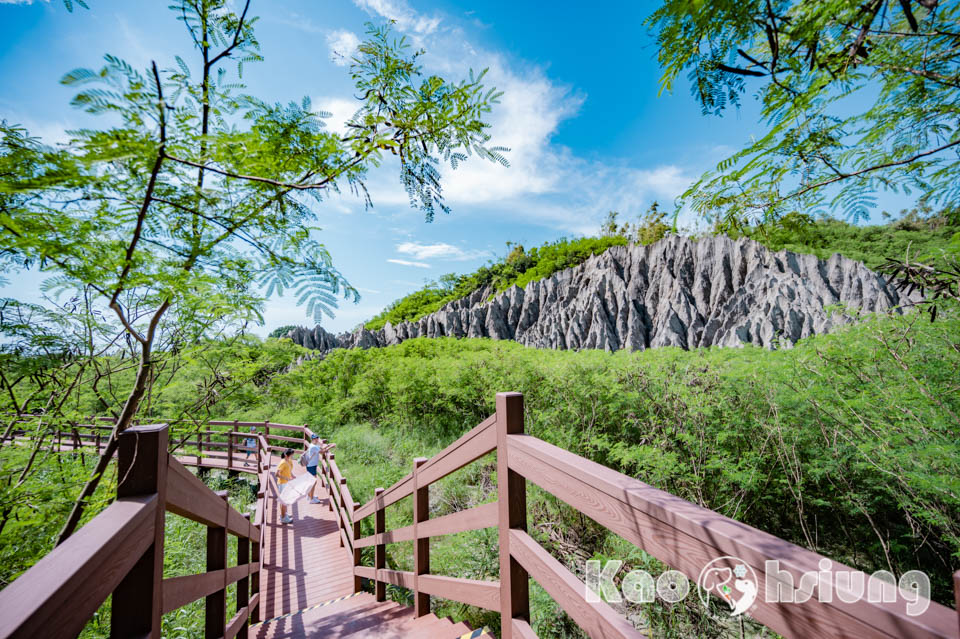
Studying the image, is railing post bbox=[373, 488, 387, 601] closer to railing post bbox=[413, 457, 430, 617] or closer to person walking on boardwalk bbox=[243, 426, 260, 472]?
railing post bbox=[413, 457, 430, 617]

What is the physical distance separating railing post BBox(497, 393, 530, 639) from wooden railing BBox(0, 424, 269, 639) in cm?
102

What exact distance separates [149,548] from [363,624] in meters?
2.27

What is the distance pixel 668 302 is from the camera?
786 inches

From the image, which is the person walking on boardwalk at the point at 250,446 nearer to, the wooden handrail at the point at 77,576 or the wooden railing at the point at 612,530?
the wooden railing at the point at 612,530

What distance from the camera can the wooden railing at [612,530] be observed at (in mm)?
508

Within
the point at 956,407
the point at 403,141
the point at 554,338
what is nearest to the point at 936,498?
the point at 956,407

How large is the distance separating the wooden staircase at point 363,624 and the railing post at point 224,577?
0.86m

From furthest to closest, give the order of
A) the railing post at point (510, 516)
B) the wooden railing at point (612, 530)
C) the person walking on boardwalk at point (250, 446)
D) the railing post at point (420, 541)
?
the person walking on boardwalk at point (250, 446) → the railing post at point (420, 541) → the railing post at point (510, 516) → the wooden railing at point (612, 530)

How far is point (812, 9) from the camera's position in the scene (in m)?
1.12

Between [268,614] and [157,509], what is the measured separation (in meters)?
4.94

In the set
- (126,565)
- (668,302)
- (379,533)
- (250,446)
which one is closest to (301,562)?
(379,533)

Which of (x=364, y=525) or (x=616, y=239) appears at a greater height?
(x=616, y=239)

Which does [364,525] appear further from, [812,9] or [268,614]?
[812,9]

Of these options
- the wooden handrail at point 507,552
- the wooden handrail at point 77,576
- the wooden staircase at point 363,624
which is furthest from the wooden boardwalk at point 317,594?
the wooden handrail at point 77,576
